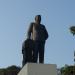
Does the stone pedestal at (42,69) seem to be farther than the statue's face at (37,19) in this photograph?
No

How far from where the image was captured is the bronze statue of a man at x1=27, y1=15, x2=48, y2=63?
1559 centimetres

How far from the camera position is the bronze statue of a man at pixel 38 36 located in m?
15.6

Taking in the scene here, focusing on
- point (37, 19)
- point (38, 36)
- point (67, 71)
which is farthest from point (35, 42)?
point (67, 71)

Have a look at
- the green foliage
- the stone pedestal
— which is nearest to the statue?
the stone pedestal

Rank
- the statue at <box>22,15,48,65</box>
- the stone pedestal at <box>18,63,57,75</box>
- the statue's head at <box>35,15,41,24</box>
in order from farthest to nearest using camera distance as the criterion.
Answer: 1. the statue's head at <box>35,15,41,24</box>
2. the statue at <box>22,15,48,65</box>
3. the stone pedestal at <box>18,63,57,75</box>

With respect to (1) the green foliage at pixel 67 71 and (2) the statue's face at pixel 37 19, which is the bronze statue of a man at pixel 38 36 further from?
(1) the green foliage at pixel 67 71

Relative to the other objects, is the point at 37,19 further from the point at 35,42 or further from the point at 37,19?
the point at 35,42

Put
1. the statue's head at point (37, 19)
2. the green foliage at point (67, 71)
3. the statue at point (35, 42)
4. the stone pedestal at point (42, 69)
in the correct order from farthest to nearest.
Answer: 1. the green foliage at point (67, 71)
2. the statue's head at point (37, 19)
3. the statue at point (35, 42)
4. the stone pedestal at point (42, 69)

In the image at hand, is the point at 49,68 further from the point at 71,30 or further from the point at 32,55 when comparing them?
the point at 71,30

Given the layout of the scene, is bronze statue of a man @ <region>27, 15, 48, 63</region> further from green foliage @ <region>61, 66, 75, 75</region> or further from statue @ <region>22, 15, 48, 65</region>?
green foliage @ <region>61, 66, 75, 75</region>

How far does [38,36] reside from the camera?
51.5 feet

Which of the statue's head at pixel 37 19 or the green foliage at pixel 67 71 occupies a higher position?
the statue's head at pixel 37 19

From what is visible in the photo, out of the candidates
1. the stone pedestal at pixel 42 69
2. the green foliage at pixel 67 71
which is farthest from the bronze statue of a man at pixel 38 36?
the green foliage at pixel 67 71

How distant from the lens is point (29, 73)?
1413 centimetres
